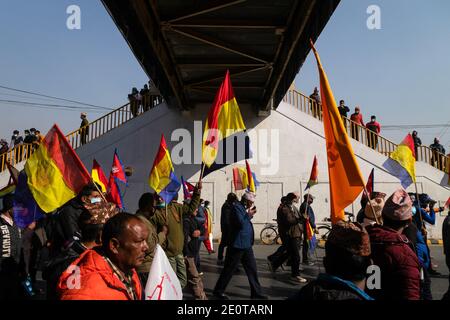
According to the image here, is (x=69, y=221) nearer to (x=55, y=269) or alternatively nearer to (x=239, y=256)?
(x=55, y=269)

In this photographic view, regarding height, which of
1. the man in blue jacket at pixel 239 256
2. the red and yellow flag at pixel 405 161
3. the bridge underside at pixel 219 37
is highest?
the bridge underside at pixel 219 37

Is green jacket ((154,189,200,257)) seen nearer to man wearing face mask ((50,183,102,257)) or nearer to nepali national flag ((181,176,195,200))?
man wearing face mask ((50,183,102,257))

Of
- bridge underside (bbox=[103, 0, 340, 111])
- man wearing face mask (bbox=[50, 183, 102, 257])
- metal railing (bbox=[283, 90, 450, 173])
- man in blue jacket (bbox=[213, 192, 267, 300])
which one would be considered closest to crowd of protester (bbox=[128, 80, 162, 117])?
bridge underside (bbox=[103, 0, 340, 111])

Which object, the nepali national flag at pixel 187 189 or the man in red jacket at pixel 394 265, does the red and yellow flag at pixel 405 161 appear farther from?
the nepali national flag at pixel 187 189

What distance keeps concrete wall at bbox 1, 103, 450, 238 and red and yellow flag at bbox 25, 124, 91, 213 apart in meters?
13.5

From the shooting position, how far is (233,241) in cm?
681

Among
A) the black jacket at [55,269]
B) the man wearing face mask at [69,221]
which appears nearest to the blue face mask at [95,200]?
the man wearing face mask at [69,221]

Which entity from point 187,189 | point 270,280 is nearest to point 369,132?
point 187,189

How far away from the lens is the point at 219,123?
6.02 m

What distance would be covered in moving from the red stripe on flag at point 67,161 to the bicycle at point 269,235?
1252cm

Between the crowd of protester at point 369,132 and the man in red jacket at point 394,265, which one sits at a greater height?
the crowd of protester at point 369,132

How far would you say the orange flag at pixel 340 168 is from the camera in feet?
11.8
